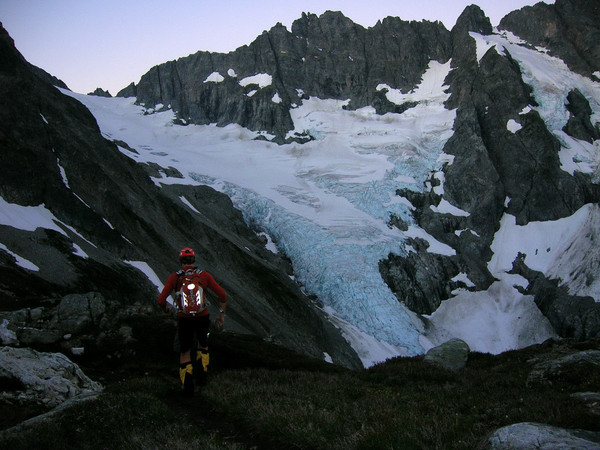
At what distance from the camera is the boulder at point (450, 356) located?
16156mm

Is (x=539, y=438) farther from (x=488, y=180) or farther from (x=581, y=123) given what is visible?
(x=581, y=123)

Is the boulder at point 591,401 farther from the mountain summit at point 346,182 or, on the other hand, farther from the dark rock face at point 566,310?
the dark rock face at point 566,310

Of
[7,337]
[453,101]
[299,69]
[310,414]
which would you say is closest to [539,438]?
[310,414]

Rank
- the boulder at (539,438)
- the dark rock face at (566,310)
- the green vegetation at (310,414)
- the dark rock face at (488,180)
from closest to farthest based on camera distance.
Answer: the boulder at (539,438), the green vegetation at (310,414), the dark rock face at (566,310), the dark rock face at (488,180)

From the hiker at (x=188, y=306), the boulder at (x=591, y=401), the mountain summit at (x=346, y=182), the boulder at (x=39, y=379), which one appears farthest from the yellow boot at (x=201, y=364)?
the mountain summit at (x=346, y=182)

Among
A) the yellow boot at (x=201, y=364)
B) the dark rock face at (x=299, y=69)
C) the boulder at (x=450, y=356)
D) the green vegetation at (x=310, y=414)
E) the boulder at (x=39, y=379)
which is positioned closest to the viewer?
the green vegetation at (x=310, y=414)

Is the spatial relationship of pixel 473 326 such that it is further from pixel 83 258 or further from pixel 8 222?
pixel 8 222

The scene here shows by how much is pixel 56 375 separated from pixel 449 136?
409 ft

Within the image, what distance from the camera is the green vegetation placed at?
20.2 feet

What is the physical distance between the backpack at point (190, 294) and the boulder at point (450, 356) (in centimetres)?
949

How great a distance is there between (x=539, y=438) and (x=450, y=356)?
12439 millimetres

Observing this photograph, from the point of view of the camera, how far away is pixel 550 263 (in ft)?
309

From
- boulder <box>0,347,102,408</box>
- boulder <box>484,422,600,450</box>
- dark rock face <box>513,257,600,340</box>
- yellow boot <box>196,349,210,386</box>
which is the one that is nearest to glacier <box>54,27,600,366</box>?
Result: dark rock face <box>513,257,600,340</box>

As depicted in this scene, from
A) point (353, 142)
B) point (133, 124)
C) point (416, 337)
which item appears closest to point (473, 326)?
point (416, 337)
